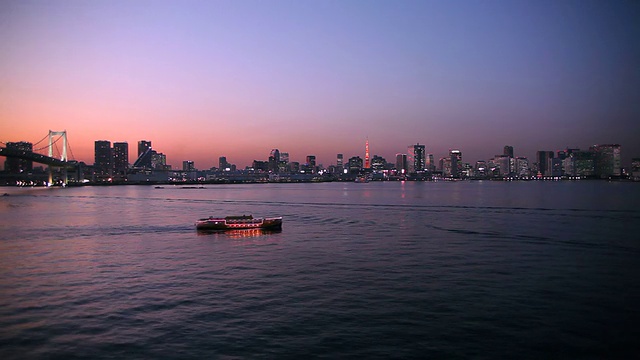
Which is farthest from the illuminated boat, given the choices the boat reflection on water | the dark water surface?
the dark water surface

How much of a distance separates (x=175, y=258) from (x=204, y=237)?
1050 centimetres

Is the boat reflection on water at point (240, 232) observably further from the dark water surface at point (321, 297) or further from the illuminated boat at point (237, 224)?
the dark water surface at point (321, 297)

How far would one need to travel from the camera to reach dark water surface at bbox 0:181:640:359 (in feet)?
44.4

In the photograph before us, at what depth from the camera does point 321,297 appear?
18.9 m

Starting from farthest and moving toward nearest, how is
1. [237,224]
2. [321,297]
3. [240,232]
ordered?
[237,224]
[240,232]
[321,297]

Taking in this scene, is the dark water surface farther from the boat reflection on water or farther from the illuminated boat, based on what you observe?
the illuminated boat

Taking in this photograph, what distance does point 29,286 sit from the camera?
21156mm

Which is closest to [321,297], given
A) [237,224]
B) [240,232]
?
[240,232]

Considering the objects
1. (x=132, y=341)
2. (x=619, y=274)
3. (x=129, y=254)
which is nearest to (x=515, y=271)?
(x=619, y=274)

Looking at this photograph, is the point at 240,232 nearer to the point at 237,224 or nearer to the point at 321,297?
the point at 237,224

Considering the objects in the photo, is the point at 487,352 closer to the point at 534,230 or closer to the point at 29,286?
the point at 29,286

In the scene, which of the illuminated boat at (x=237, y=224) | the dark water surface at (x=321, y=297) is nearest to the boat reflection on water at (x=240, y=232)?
the illuminated boat at (x=237, y=224)

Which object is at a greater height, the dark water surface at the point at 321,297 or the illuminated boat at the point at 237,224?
the illuminated boat at the point at 237,224

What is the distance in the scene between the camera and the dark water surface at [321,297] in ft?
44.4
